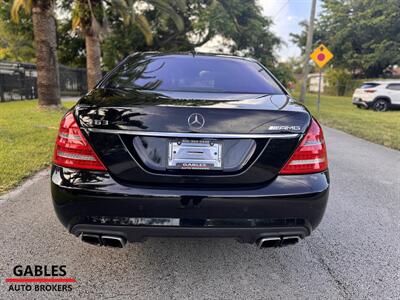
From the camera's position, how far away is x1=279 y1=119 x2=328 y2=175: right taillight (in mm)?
2129

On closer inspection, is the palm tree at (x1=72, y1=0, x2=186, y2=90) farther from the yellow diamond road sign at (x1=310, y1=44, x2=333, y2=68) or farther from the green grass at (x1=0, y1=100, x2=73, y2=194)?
the yellow diamond road sign at (x1=310, y1=44, x2=333, y2=68)

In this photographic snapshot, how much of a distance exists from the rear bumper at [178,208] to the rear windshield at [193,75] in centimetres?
88

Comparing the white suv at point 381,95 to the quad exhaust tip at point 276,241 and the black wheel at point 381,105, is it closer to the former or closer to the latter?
the black wheel at point 381,105

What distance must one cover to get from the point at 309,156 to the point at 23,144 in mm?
5610

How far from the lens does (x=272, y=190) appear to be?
2.08m

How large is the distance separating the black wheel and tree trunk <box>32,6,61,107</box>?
52.5 ft

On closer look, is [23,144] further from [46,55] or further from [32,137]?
[46,55]

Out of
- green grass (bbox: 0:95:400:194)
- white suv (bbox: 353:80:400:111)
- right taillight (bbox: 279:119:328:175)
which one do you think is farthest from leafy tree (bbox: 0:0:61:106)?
white suv (bbox: 353:80:400:111)

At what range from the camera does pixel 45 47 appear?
428 inches

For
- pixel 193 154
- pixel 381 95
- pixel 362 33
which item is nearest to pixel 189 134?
pixel 193 154

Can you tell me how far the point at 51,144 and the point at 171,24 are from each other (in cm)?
2153

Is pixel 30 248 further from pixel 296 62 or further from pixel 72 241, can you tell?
pixel 296 62

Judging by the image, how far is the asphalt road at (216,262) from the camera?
2.29m

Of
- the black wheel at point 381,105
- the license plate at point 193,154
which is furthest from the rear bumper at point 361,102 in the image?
the license plate at point 193,154
